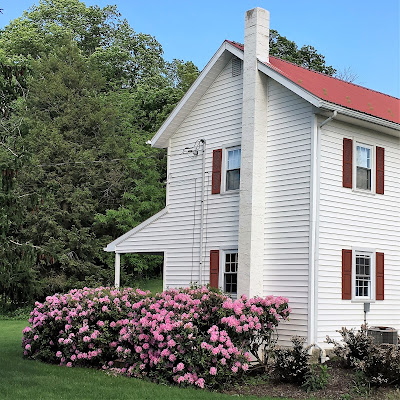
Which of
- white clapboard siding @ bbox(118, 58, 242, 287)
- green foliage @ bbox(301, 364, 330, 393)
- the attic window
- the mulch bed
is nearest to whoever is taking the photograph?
the mulch bed

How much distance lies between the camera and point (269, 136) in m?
15.1

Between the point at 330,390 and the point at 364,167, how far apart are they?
604 centimetres

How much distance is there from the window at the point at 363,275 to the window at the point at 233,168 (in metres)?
3.52

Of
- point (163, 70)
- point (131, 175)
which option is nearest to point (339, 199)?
point (131, 175)

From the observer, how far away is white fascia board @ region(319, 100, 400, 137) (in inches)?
535

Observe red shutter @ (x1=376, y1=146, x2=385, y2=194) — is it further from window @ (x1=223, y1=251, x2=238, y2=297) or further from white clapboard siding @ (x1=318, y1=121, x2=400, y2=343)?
window @ (x1=223, y1=251, x2=238, y2=297)

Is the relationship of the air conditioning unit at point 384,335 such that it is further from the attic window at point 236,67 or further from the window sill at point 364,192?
the attic window at point 236,67

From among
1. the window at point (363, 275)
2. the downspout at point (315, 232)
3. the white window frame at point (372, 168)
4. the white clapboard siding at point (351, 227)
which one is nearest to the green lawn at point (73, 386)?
the downspout at point (315, 232)

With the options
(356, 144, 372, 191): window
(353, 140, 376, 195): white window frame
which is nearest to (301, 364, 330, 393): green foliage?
(353, 140, 376, 195): white window frame

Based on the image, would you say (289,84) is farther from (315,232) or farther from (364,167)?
(315,232)

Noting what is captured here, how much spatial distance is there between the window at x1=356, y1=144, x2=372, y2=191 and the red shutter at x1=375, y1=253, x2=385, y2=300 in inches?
67.9

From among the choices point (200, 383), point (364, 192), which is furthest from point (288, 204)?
point (200, 383)

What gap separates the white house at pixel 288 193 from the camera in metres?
14.0

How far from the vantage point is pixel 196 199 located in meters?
17.0
